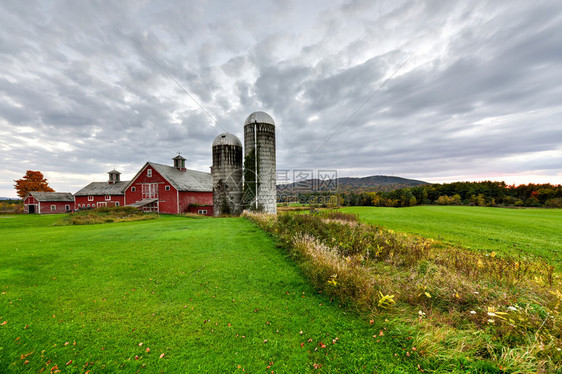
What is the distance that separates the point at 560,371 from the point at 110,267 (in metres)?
9.26

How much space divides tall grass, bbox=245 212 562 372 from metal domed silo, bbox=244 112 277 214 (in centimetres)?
1544

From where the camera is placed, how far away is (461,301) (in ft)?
12.8

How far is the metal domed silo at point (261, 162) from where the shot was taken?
22016 mm

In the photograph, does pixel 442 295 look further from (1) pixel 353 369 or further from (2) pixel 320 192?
(2) pixel 320 192

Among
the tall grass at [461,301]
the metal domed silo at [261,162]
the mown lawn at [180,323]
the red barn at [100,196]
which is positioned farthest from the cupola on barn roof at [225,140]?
the red barn at [100,196]

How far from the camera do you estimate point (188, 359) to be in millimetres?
Answer: 2840

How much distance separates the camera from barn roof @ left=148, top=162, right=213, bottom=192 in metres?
29.6

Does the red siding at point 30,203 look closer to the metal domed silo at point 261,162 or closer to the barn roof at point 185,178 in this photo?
Answer: the barn roof at point 185,178

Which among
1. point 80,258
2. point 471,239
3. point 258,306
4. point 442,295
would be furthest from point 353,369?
point 471,239

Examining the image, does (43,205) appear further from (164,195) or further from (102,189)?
(164,195)

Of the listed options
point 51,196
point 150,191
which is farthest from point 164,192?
point 51,196

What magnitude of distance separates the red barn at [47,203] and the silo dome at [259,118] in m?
40.7

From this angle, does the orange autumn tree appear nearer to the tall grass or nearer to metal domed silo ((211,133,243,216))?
metal domed silo ((211,133,243,216))

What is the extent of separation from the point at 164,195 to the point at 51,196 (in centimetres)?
2595
